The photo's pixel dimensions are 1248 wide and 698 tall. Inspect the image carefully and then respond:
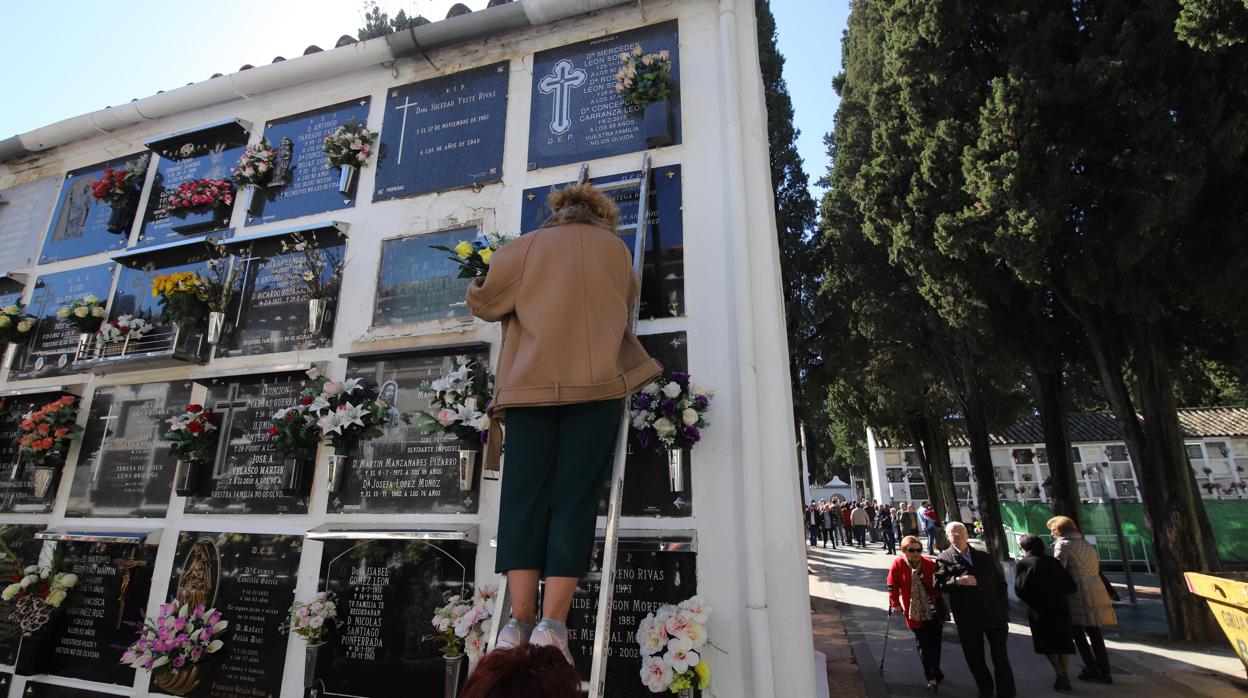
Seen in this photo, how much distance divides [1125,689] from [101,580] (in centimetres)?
965

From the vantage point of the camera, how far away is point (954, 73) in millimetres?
9102

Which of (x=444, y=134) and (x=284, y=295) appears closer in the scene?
(x=284, y=295)

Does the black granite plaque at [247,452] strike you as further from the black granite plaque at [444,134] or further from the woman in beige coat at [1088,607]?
the woman in beige coat at [1088,607]

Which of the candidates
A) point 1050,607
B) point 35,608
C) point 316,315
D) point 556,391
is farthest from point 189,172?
point 1050,607

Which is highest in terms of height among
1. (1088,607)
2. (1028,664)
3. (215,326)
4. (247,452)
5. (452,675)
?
(215,326)

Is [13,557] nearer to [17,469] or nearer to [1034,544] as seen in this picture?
[17,469]

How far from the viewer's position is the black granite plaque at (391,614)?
3822 millimetres

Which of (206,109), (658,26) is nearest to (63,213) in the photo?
(206,109)

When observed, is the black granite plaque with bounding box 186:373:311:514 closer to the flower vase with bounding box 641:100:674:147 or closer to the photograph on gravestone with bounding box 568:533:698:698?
the photograph on gravestone with bounding box 568:533:698:698

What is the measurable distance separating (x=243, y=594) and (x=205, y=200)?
3.83 meters

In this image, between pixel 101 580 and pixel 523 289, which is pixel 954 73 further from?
pixel 101 580

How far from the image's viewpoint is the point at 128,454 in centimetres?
521

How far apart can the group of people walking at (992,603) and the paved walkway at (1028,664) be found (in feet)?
0.90

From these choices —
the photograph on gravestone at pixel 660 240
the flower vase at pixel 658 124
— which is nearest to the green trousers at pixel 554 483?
the photograph on gravestone at pixel 660 240
